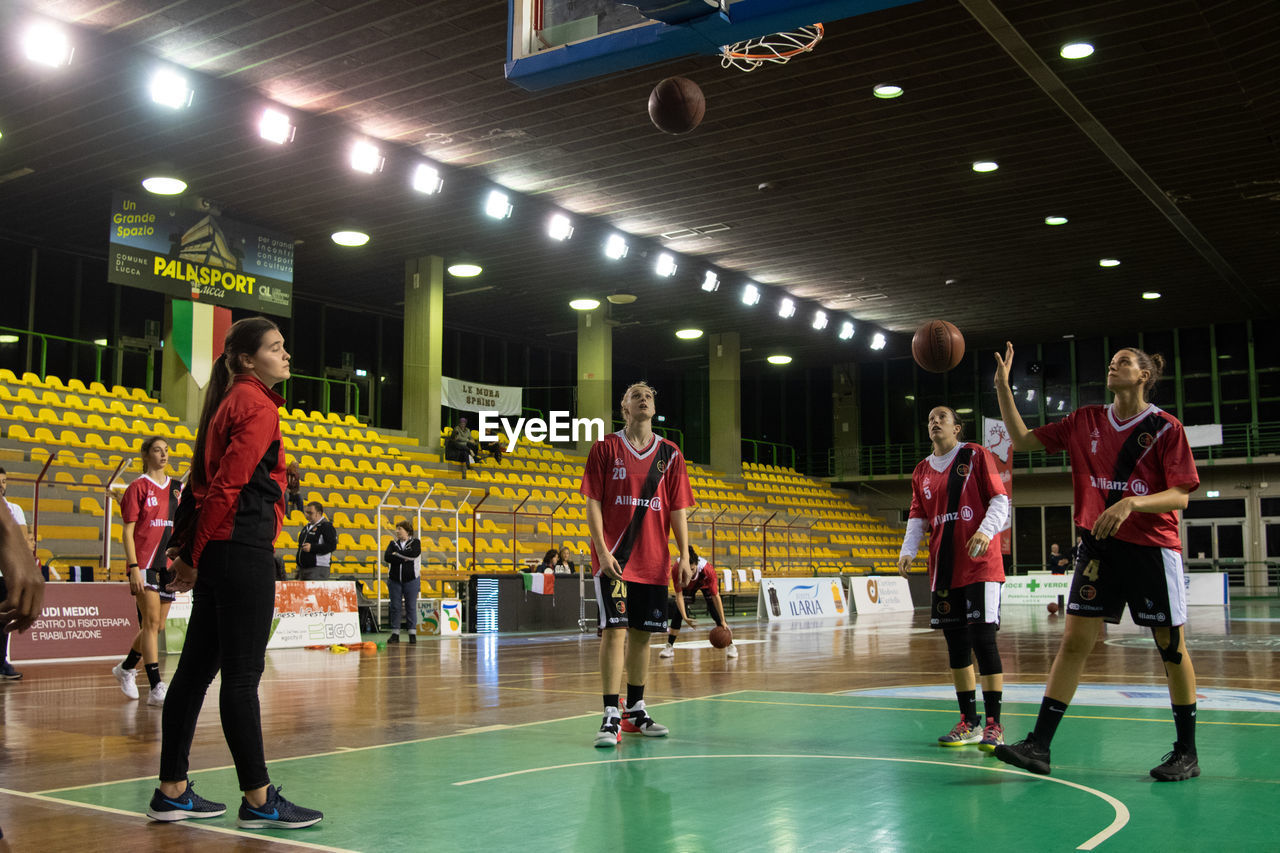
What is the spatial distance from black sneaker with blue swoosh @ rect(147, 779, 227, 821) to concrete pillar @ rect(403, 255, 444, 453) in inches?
773

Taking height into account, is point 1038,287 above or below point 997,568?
above

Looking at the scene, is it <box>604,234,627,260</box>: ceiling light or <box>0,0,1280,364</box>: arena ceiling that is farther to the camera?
<box>604,234,627,260</box>: ceiling light

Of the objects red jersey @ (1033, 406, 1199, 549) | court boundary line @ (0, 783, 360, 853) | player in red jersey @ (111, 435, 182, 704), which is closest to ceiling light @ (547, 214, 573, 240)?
player in red jersey @ (111, 435, 182, 704)

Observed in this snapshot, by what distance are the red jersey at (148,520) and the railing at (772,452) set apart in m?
29.6

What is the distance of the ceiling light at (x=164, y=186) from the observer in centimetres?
→ 1817

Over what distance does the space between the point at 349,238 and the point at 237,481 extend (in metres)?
18.4

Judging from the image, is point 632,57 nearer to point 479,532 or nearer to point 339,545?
point 339,545

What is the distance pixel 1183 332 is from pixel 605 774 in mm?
34261

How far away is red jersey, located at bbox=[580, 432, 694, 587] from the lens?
650 cm

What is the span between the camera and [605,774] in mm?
5285

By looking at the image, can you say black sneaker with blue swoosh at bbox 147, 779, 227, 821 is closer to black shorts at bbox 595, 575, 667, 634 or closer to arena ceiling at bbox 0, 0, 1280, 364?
black shorts at bbox 595, 575, 667, 634

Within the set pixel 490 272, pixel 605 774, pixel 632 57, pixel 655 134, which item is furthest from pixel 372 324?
pixel 605 774

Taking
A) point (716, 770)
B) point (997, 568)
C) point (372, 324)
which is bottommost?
point (716, 770)

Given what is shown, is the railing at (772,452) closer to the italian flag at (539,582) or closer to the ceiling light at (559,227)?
the ceiling light at (559,227)
